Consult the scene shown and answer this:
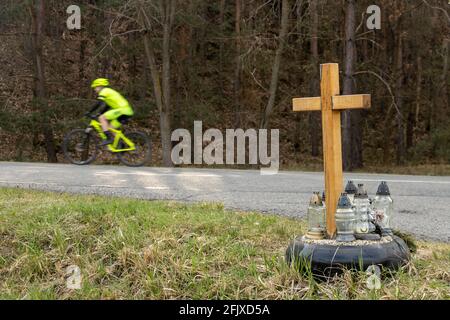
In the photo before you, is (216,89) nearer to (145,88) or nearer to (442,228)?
(145,88)

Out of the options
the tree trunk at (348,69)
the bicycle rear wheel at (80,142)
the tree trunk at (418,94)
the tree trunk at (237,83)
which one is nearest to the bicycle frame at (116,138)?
the bicycle rear wheel at (80,142)

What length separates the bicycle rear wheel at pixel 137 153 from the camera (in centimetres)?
1220

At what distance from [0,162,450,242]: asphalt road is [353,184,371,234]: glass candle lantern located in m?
2.06

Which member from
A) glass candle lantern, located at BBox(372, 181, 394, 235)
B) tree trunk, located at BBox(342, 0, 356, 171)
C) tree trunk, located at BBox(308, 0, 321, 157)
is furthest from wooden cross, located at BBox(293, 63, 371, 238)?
tree trunk, located at BBox(308, 0, 321, 157)

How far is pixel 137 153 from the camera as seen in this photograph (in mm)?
12453

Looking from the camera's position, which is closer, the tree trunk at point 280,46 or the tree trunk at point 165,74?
the tree trunk at point 165,74

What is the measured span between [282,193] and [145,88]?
→ 18.1 metres

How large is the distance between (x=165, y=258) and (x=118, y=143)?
772 centimetres

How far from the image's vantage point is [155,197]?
820 centimetres

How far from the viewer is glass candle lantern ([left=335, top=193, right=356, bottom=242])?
4102 millimetres

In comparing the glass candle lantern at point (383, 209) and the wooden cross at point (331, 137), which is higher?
the wooden cross at point (331, 137)

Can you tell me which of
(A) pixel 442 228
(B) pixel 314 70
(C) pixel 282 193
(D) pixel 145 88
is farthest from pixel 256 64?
(A) pixel 442 228

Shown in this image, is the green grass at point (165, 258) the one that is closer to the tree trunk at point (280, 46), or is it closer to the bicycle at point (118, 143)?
the bicycle at point (118, 143)

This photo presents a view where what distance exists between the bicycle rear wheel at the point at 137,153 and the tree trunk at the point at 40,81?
11753mm
